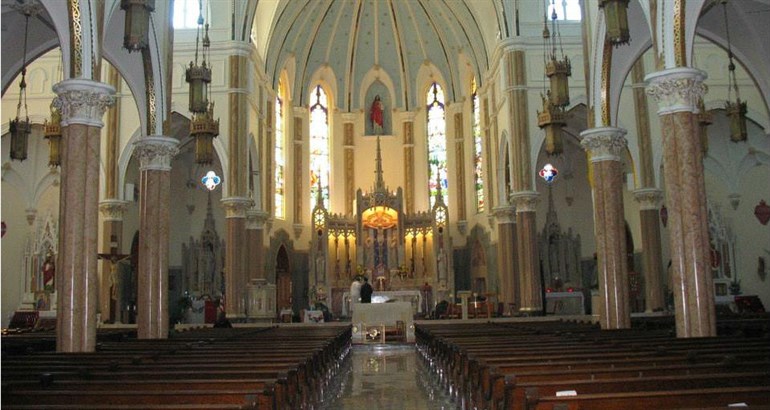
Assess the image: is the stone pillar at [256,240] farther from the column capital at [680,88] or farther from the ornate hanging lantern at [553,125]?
the column capital at [680,88]

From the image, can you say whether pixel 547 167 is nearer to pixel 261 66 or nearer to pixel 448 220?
pixel 448 220

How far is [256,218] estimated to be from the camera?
31984mm

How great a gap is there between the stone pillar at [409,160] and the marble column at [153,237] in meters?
23.0

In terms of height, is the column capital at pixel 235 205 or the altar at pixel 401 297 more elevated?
the column capital at pixel 235 205

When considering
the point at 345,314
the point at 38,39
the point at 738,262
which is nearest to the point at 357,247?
the point at 345,314

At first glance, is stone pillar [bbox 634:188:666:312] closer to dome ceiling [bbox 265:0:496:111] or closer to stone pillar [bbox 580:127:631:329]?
stone pillar [bbox 580:127:631:329]

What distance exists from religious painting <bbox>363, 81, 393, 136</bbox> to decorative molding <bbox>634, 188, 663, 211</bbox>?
55.7 feet

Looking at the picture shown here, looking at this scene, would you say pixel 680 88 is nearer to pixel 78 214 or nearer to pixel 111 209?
pixel 78 214

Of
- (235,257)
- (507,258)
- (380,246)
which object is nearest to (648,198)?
(507,258)

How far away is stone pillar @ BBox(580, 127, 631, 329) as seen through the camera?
17453 mm

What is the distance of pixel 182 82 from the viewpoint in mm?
29328

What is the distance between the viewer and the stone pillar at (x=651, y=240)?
2636 centimetres

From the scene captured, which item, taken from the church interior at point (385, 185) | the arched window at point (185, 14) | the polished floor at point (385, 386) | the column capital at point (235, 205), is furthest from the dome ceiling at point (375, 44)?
the polished floor at point (385, 386)

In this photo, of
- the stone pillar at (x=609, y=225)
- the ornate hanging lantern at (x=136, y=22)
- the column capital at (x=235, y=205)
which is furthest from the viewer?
the column capital at (x=235, y=205)
